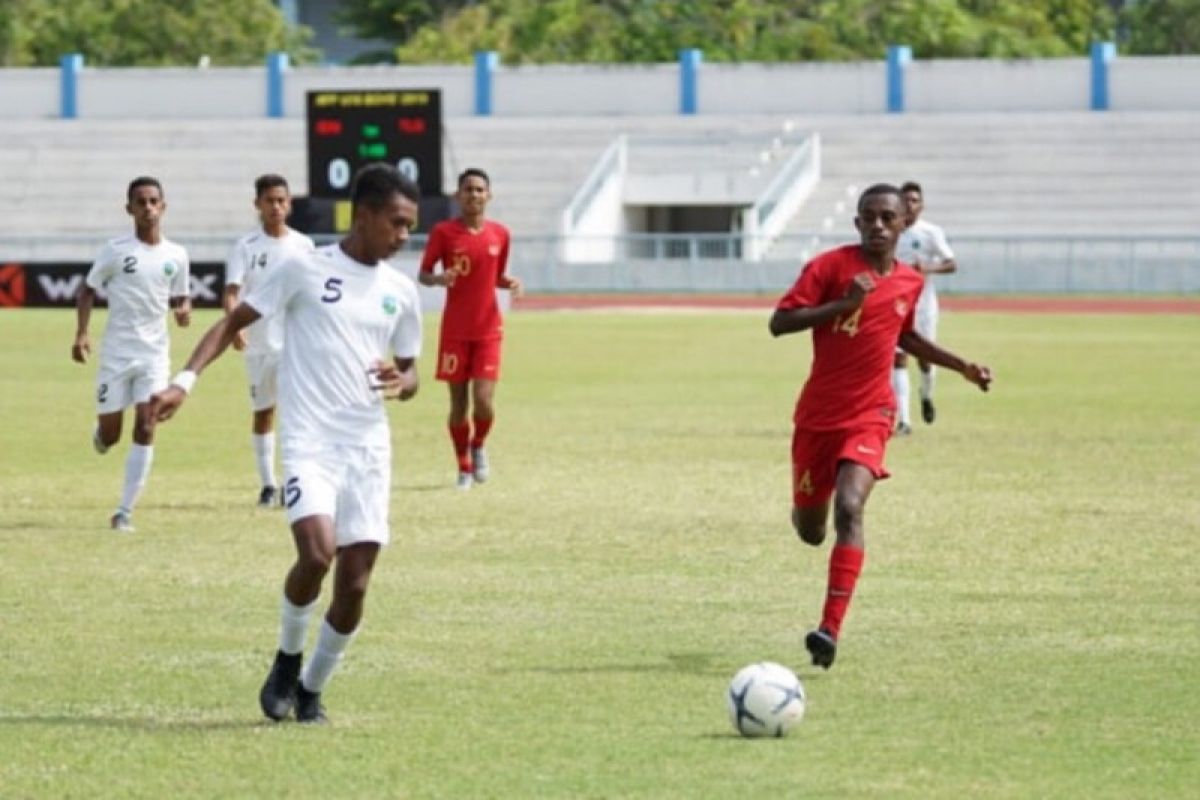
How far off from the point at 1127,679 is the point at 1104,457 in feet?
38.3

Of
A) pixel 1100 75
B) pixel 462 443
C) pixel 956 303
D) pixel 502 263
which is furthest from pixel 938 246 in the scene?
pixel 1100 75

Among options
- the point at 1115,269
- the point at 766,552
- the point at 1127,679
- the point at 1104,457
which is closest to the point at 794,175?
the point at 1115,269

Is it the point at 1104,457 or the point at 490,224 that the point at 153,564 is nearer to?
the point at 490,224

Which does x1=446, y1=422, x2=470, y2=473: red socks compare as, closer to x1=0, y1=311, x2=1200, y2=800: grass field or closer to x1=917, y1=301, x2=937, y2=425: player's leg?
x1=0, y1=311, x2=1200, y2=800: grass field

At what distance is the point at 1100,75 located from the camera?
71.8 metres

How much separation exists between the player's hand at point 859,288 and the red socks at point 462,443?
8923 mm

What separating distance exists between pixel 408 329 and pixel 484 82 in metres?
64.7

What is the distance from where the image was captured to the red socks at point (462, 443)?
20.9 meters

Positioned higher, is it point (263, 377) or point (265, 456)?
point (263, 377)

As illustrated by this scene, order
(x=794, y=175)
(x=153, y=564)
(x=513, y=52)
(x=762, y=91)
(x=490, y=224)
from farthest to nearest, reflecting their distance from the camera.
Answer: (x=513, y=52)
(x=762, y=91)
(x=794, y=175)
(x=490, y=224)
(x=153, y=564)

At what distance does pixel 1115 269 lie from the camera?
57500 millimetres

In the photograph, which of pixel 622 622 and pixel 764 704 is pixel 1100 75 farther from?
pixel 764 704

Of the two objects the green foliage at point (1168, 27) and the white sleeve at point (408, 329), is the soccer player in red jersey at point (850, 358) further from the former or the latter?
the green foliage at point (1168, 27)

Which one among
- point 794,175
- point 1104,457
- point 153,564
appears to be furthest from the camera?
point 794,175
